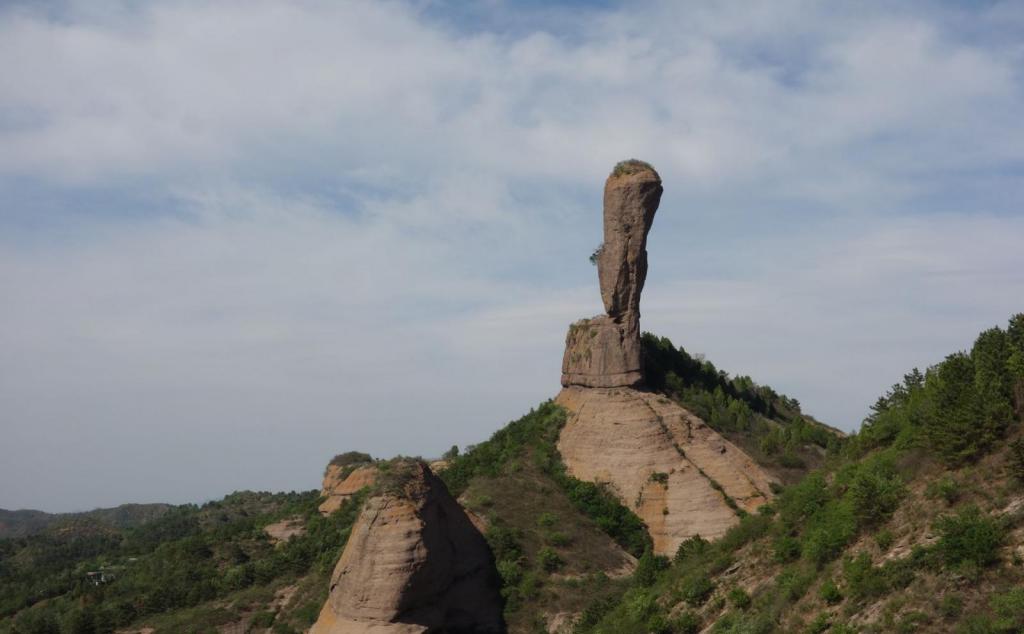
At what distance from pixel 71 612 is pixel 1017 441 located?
42.7 m

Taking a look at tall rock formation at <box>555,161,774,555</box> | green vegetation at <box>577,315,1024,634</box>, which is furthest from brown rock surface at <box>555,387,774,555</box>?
green vegetation at <box>577,315,1024,634</box>

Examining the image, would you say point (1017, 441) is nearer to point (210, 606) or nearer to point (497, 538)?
point (497, 538)

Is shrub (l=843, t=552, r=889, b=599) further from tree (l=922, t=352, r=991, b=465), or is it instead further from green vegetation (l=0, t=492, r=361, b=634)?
green vegetation (l=0, t=492, r=361, b=634)

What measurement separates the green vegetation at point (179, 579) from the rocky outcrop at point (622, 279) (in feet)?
58.2

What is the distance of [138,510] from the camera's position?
516 feet

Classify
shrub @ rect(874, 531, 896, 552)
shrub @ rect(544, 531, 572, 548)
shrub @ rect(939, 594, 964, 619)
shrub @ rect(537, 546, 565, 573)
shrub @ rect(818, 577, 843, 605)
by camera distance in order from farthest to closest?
shrub @ rect(544, 531, 572, 548) < shrub @ rect(537, 546, 565, 573) < shrub @ rect(874, 531, 896, 552) < shrub @ rect(818, 577, 843, 605) < shrub @ rect(939, 594, 964, 619)

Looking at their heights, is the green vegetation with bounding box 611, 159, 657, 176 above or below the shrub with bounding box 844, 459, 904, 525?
above

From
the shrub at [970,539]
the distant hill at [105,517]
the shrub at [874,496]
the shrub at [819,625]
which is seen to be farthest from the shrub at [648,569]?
the distant hill at [105,517]

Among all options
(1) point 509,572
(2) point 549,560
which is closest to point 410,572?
(1) point 509,572

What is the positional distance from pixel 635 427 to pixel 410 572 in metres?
16.6

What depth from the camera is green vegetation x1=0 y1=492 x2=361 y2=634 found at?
129 ft

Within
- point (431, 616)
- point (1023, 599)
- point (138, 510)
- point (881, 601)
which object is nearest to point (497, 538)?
point (431, 616)

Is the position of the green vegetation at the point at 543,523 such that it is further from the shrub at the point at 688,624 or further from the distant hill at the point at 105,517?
the distant hill at the point at 105,517

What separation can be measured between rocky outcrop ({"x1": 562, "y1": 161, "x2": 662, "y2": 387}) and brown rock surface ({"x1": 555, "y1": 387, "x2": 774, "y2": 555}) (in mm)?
1307
